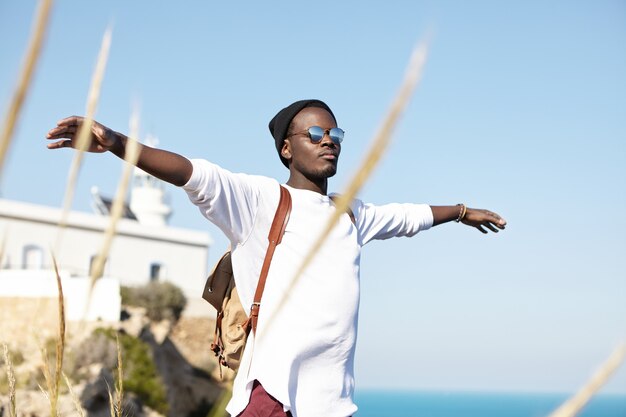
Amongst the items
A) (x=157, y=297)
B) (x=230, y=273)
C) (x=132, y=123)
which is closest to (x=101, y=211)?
(x=157, y=297)

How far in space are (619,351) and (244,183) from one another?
193 centimetres

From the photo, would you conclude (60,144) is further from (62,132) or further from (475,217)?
Result: (475,217)

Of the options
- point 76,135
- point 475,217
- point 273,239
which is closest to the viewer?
point 76,135

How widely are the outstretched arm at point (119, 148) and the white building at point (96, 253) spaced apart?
48.4 feet

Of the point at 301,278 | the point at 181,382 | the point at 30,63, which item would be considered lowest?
the point at 181,382

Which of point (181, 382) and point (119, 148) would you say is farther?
point (181, 382)

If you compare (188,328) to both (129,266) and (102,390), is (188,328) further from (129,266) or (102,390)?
(102,390)

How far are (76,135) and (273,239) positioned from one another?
3.11 ft

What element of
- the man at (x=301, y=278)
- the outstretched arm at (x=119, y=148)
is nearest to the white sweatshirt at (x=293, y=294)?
the man at (x=301, y=278)

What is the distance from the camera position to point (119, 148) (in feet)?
5.30

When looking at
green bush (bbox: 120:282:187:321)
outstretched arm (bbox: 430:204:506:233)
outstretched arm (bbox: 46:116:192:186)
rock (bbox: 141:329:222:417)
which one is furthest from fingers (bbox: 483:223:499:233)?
green bush (bbox: 120:282:187:321)

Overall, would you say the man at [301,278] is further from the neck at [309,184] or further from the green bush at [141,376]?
the green bush at [141,376]

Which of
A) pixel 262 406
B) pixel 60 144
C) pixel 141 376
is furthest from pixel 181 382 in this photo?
pixel 60 144

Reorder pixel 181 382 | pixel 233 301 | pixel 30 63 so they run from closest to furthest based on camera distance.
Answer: pixel 30 63, pixel 233 301, pixel 181 382
